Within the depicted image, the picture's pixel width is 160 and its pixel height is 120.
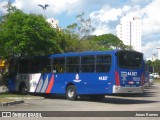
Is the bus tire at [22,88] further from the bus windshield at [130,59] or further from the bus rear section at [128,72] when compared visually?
the bus windshield at [130,59]

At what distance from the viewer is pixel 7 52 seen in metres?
26.8

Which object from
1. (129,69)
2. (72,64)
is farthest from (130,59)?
(72,64)

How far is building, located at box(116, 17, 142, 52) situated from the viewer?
8342 centimetres

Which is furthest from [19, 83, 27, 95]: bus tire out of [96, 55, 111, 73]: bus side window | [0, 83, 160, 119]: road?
[96, 55, 111, 73]: bus side window

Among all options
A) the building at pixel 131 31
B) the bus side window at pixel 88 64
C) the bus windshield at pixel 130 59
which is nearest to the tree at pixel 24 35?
the bus side window at pixel 88 64

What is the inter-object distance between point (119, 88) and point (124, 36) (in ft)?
254

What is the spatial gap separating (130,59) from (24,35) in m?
7.44

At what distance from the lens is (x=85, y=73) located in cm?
2334

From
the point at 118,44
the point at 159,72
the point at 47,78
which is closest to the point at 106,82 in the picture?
the point at 47,78

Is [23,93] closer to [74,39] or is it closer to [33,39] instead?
[33,39]

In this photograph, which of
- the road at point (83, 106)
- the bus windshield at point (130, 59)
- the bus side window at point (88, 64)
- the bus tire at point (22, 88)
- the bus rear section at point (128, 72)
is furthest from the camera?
the bus tire at point (22, 88)

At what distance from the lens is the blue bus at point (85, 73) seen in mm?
21781

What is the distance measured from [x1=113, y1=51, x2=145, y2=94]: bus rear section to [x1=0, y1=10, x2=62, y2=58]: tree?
7.01 metres

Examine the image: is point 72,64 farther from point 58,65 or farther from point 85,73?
point 58,65
